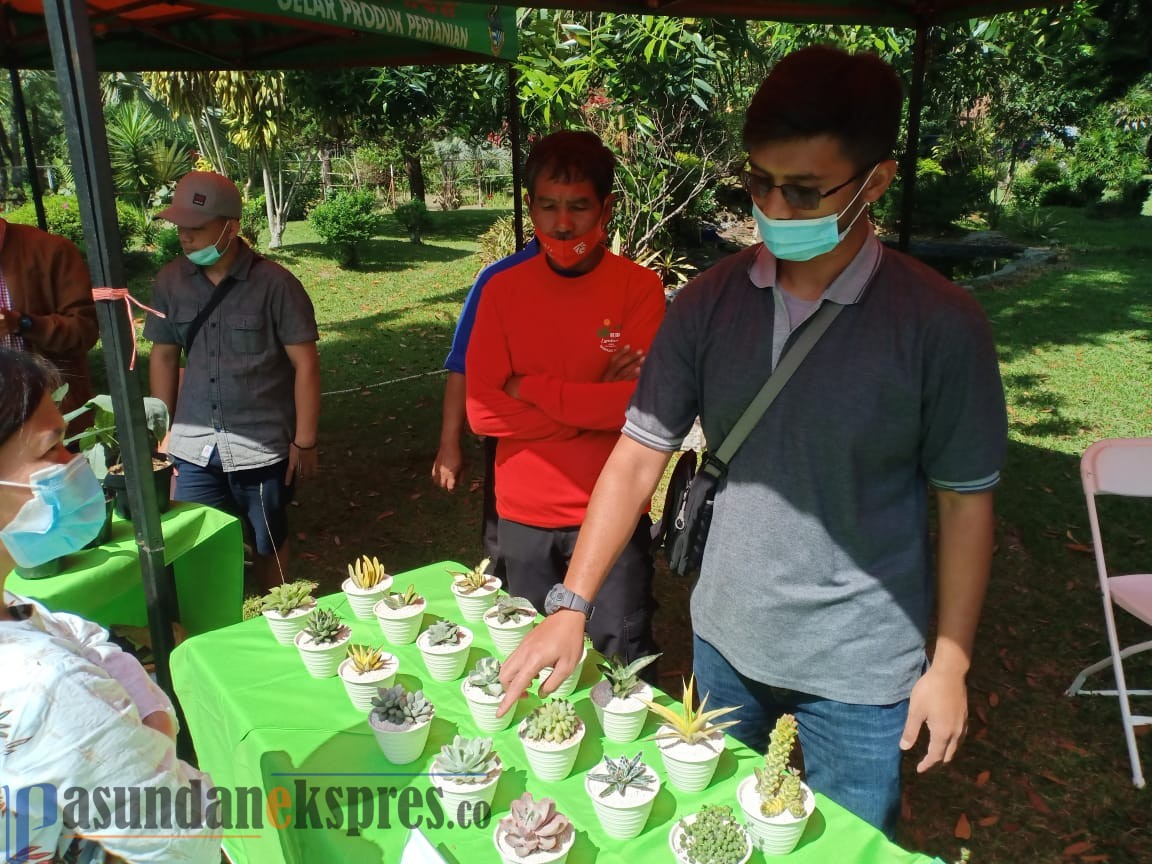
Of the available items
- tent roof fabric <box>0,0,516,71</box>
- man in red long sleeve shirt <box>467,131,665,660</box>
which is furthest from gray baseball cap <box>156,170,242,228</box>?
man in red long sleeve shirt <box>467,131,665,660</box>

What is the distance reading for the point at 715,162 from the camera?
10477mm

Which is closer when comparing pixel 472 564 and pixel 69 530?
pixel 69 530

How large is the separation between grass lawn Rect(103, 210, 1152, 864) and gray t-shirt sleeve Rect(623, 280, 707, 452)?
7.14 ft

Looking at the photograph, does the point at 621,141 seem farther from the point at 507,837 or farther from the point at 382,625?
the point at 507,837

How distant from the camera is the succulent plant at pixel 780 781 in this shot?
137 centimetres

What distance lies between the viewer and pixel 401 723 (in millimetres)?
1654

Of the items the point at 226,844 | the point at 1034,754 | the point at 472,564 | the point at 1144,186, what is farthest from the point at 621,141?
the point at 1144,186

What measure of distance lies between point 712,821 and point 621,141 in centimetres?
984

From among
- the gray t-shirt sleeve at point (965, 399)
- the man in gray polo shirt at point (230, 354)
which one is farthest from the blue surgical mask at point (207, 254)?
the gray t-shirt sleeve at point (965, 399)

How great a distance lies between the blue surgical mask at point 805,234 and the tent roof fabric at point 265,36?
9.18 feet

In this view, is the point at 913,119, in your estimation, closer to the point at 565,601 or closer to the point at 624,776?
the point at 565,601

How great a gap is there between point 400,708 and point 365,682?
0.57ft

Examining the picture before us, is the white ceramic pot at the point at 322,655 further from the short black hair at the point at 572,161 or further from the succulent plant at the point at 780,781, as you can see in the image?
the short black hair at the point at 572,161

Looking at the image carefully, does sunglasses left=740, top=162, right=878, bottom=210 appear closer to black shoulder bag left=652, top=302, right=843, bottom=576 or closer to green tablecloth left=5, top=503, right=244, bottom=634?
black shoulder bag left=652, top=302, right=843, bottom=576
